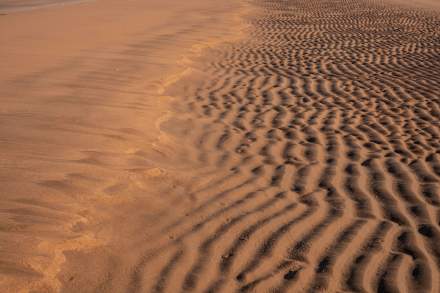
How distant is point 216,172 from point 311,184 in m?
0.94

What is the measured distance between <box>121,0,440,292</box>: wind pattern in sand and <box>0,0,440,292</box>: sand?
0.06ft

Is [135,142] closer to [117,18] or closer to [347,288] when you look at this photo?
[347,288]

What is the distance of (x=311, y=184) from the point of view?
4617 mm

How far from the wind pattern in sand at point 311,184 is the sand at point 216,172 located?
0.06ft

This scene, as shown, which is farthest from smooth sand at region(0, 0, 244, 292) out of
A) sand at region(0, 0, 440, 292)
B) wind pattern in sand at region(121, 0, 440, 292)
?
wind pattern in sand at region(121, 0, 440, 292)

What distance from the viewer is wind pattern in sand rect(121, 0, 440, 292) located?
331 centimetres

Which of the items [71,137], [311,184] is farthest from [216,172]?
[71,137]

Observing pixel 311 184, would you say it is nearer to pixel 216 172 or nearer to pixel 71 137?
pixel 216 172

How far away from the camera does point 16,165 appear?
14.3 ft

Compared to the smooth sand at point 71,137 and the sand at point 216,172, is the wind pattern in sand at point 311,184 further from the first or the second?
the smooth sand at point 71,137

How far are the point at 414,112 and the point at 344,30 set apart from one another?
324 inches

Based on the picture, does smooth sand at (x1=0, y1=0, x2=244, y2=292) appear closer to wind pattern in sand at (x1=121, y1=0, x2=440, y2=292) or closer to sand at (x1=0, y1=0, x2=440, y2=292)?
sand at (x1=0, y1=0, x2=440, y2=292)

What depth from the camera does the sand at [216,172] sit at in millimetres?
3295

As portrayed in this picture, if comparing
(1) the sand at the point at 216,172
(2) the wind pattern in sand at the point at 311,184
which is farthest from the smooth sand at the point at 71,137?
(2) the wind pattern in sand at the point at 311,184
